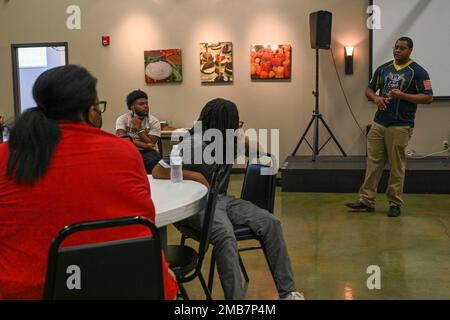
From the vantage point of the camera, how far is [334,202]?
17.9ft

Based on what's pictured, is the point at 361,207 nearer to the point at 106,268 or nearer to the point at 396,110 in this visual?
the point at 396,110

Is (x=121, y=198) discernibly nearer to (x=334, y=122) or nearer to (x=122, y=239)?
(x=122, y=239)

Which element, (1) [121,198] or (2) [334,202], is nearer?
(1) [121,198]

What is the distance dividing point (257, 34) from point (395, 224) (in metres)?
3.79

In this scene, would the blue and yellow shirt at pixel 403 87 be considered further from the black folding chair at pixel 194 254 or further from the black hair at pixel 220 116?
the black folding chair at pixel 194 254

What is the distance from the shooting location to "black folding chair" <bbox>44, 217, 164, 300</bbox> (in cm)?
137

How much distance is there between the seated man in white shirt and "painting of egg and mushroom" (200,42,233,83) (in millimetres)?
2445

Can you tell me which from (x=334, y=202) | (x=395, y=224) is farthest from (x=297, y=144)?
(x=395, y=224)

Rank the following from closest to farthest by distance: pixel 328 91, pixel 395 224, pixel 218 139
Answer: pixel 218 139
pixel 395 224
pixel 328 91

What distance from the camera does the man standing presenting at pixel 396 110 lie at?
4.61 metres

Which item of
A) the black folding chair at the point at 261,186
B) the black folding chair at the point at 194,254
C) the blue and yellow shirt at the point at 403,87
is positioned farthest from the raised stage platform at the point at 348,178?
the black folding chair at the point at 194,254

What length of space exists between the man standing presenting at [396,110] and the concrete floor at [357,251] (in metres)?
0.41

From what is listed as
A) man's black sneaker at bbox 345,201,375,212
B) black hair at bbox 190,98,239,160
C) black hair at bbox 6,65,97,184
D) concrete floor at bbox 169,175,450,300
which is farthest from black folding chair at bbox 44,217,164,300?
man's black sneaker at bbox 345,201,375,212

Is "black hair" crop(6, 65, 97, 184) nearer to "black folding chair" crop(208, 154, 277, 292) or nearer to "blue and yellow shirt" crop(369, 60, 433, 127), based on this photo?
"black folding chair" crop(208, 154, 277, 292)
